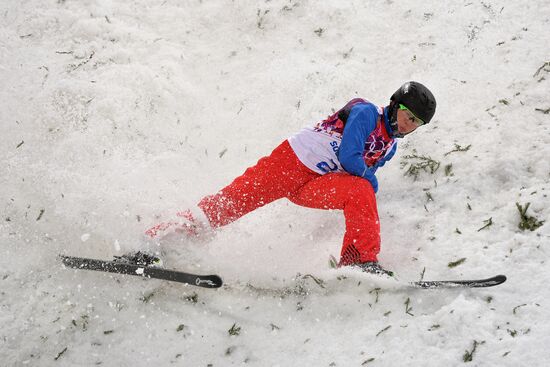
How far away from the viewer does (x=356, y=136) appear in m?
3.92

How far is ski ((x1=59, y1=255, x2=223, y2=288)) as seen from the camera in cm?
369

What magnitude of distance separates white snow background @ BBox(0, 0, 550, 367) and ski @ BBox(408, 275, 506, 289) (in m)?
0.05

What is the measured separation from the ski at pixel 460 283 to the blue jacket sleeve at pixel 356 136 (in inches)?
41.9

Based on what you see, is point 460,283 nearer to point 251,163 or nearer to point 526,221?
point 526,221

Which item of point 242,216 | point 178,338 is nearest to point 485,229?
point 242,216

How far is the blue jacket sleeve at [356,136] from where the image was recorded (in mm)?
3922

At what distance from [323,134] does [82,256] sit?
95.2 inches

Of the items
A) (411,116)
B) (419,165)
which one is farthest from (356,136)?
(419,165)

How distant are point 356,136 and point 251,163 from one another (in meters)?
1.60

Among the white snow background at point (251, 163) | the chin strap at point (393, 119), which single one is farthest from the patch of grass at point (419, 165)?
the chin strap at point (393, 119)

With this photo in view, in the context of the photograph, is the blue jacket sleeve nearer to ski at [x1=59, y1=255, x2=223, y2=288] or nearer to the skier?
the skier

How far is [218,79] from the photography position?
5926mm

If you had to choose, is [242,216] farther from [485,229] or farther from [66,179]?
[485,229]

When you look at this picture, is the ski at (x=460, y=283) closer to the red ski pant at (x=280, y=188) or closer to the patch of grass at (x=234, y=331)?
the red ski pant at (x=280, y=188)
